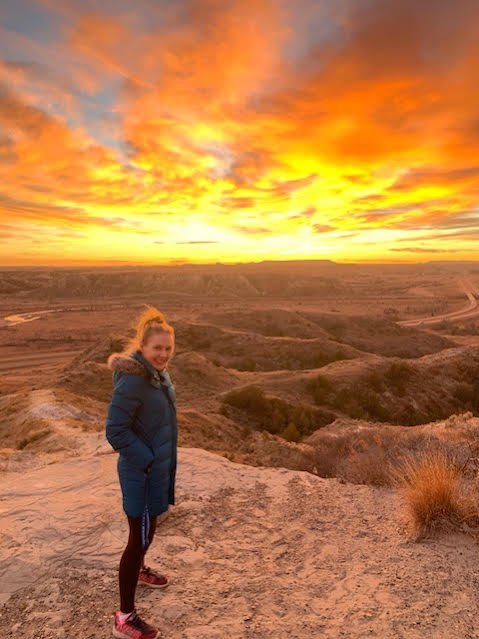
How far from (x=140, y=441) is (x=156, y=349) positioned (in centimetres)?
70

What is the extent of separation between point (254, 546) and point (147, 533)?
216cm

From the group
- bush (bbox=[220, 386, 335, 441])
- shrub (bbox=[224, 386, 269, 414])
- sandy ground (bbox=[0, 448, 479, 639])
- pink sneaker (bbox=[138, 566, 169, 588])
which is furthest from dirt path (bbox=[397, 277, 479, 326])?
pink sneaker (bbox=[138, 566, 169, 588])

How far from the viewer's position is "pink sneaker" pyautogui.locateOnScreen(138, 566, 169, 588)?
154 inches

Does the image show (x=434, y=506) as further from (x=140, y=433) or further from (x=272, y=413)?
(x=272, y=413)

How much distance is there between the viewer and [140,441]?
318 cm

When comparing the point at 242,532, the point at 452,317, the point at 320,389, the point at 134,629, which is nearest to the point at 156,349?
the point at 134,629

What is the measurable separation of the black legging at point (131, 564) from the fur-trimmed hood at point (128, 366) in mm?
1126

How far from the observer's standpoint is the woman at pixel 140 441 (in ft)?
10.3

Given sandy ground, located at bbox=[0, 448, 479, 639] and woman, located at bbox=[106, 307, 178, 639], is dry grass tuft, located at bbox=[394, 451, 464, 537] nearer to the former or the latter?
sandy ground, located at bbox=[0, 448, 479, 639]

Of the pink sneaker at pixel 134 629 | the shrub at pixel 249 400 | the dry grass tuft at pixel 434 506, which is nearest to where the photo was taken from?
the pink sneaker at pixel 134 629

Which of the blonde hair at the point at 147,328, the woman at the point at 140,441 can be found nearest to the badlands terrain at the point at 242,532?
the woman at the point at 140,441

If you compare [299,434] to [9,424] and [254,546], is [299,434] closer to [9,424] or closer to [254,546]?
[9,424]

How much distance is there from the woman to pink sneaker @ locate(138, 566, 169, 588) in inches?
19.3

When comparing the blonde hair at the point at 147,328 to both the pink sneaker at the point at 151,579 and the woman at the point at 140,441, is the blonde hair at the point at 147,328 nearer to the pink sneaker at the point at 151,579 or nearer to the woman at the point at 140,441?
the woman at the point at 140,441
